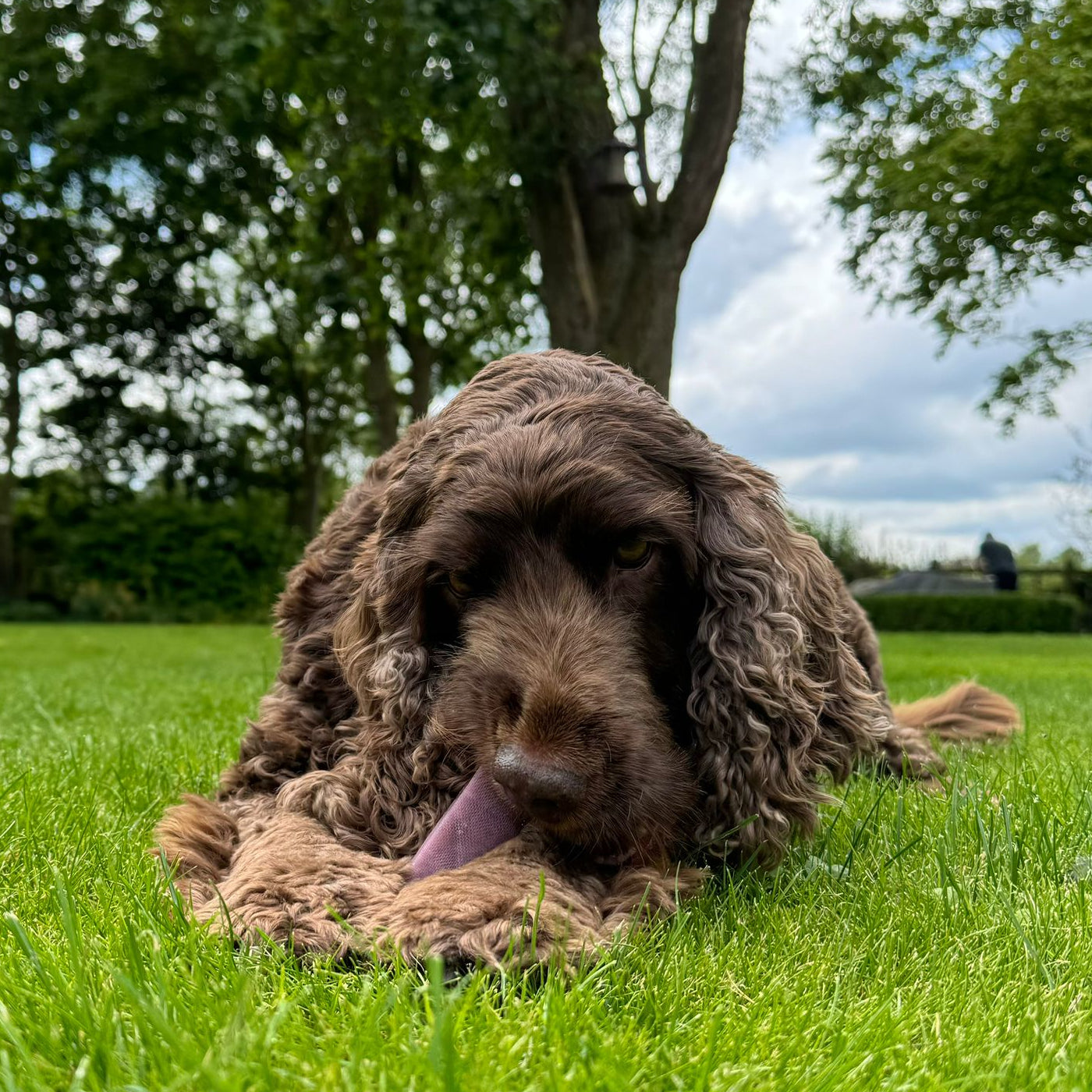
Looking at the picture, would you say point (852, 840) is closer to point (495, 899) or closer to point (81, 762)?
point (495, 899)

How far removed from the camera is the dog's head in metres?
2.24

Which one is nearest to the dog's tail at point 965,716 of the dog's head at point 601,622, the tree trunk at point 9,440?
the dog's head at point 601,622

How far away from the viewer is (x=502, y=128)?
12.4 metres

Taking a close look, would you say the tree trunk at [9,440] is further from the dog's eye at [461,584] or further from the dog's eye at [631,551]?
the dog's eye at [631,551]

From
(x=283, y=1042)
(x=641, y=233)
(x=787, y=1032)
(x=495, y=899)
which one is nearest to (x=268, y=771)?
(x=495, y=899)

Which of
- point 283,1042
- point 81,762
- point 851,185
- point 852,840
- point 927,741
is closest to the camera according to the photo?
point 283,1042

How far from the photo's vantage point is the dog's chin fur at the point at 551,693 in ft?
7.05

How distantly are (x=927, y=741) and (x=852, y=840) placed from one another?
5.99ft

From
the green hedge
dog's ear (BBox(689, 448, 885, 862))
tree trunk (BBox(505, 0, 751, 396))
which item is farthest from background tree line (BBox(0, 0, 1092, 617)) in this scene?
dog's ear (BBox(689, 448, 885, 862))

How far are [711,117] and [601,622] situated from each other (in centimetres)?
1157

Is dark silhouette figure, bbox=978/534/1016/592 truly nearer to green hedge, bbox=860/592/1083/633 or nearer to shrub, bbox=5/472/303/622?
green hedge, bbox=860/592/1083/633

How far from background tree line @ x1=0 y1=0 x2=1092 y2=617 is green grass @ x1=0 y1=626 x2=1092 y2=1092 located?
28.5ft

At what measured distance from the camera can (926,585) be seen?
2788cm

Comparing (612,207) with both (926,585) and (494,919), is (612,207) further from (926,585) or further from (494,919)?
(926,585)
